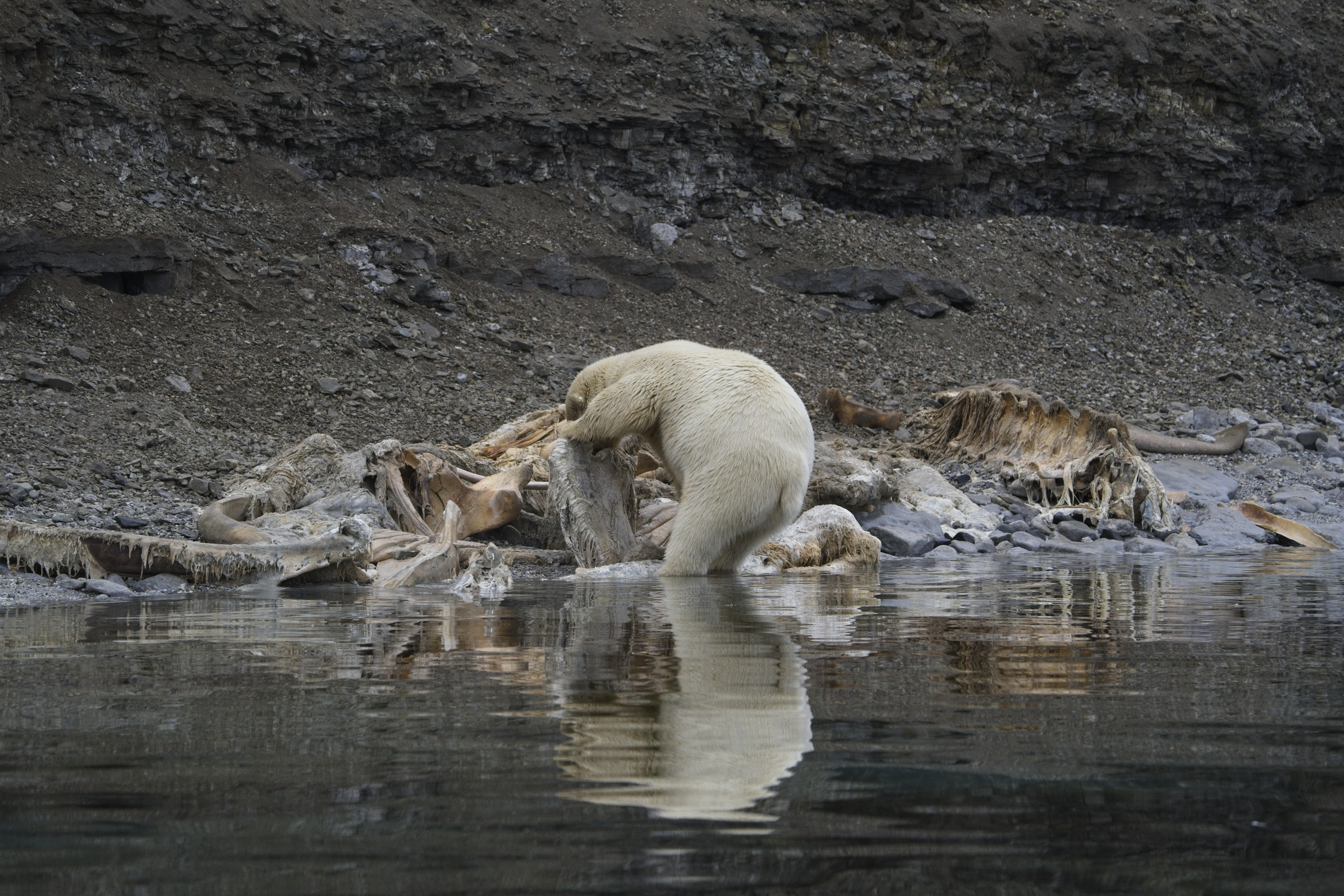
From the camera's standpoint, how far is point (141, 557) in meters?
6.22

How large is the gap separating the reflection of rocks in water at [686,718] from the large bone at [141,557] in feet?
9.75

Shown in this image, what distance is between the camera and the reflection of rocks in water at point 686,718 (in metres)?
1.66

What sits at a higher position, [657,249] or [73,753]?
[657,249]

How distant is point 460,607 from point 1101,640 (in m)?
2.58

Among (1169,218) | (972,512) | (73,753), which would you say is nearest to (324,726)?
(73,753)

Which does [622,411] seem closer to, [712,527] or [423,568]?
[712,527]

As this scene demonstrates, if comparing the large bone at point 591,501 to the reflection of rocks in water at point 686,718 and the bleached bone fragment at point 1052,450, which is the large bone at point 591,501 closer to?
the reflection of rocks in water at point 686,718

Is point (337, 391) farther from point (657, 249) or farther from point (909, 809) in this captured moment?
point (909, 809)

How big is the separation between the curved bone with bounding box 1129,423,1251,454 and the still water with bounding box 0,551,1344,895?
1345 cm

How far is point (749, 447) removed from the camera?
6.72 meters

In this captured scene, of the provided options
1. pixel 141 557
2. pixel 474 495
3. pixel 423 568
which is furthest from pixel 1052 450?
pixel 141 557

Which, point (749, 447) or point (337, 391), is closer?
point (749, 447)

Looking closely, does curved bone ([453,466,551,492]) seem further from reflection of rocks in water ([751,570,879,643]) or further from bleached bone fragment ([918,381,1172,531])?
bleached bone fragment ([918,381,1172,531])

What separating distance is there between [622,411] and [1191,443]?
12194mm
